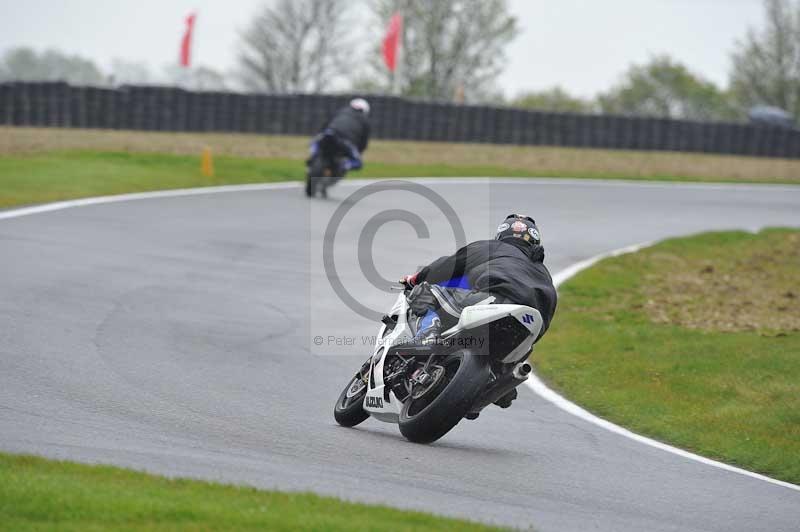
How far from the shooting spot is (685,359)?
11.6 m

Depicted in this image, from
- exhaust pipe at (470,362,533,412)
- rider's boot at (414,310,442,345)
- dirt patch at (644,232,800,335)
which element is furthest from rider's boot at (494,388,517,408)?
dirt patch at (644,232,800,335)

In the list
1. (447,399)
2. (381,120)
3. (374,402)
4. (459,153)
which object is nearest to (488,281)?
(447,399)

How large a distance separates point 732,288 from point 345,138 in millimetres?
7932

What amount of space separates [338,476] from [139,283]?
272 inches

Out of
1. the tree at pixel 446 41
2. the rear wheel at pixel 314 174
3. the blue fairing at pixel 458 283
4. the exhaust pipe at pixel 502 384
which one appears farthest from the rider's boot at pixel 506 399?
the tree at pixel 446 41

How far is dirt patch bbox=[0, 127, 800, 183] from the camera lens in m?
25.8

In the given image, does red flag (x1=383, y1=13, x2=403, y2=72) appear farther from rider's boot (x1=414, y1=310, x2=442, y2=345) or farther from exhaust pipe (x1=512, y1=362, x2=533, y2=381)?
exhaust pipe (x1=512, y1=362, x2=533, y2=381)

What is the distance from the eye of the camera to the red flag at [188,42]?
97.3 feet

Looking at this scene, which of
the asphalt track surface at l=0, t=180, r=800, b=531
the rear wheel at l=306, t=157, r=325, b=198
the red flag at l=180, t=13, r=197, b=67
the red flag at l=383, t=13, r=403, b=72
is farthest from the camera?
the red flag at l=383, t=13, r=403, b=72

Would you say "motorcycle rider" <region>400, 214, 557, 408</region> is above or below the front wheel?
above

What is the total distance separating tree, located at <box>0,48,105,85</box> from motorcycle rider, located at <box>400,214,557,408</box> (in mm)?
121316

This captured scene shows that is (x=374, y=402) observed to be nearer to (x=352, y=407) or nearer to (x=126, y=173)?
(x=352, y=407)

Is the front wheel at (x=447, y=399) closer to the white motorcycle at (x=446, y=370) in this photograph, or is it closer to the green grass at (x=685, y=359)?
the white motorcycle at (x=446, y=370)

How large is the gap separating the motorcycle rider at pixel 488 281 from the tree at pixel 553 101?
6242cm
